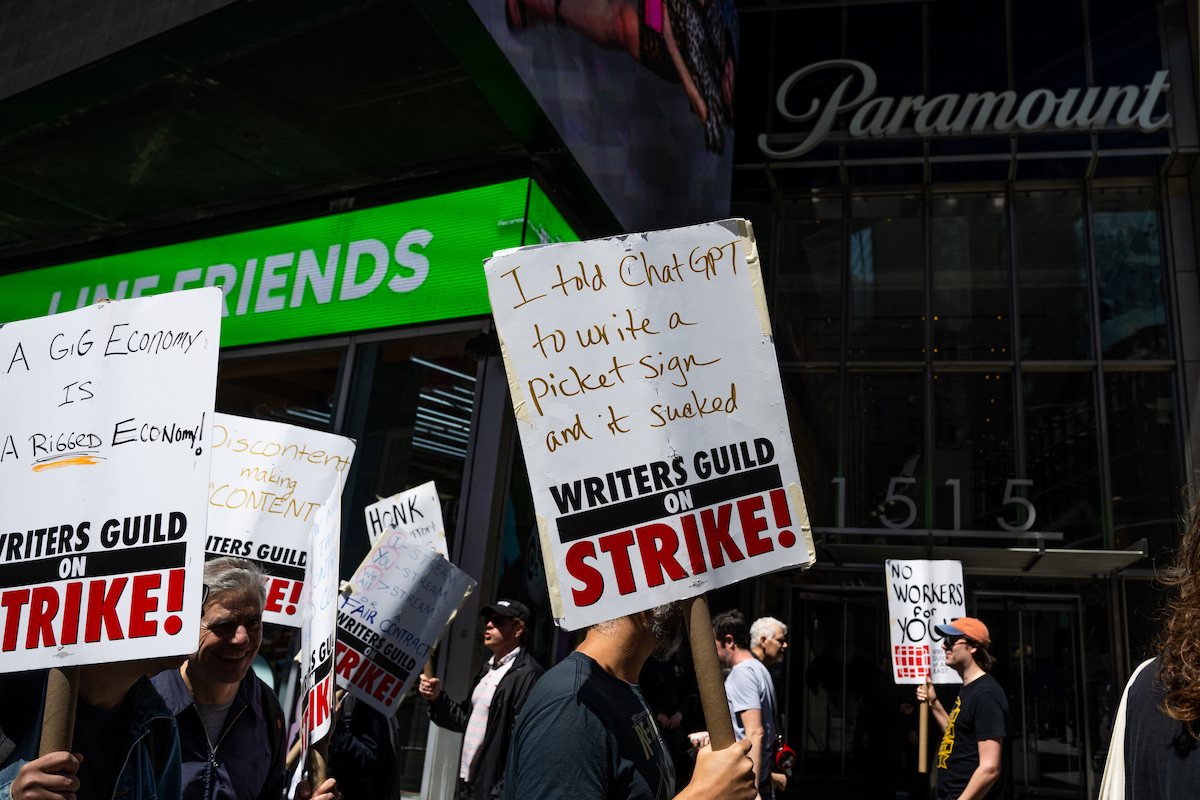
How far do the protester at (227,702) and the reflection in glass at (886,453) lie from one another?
10.3m

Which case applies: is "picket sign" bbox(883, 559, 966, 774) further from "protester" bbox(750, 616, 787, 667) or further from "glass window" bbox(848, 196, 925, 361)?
"glass window" bbox(848, 196, 925, 361)

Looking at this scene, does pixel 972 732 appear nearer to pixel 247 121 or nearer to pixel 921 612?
pixel 921 612

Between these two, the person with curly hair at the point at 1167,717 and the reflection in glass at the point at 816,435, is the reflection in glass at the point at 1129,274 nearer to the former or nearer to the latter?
the reflection in glass at the point at 816,435

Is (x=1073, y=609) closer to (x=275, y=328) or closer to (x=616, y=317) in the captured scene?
(x=275, y=328)

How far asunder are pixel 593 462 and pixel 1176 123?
44.8 feet

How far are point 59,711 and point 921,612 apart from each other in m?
6.47

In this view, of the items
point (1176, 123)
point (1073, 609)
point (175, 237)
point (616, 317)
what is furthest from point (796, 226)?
point (616, 317)

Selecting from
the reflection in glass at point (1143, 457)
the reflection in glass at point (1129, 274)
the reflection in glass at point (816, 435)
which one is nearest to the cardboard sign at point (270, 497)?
the reflection in glass at point (816, 435)

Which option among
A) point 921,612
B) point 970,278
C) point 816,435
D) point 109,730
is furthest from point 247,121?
point 970,278

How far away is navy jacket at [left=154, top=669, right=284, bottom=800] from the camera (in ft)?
8.52

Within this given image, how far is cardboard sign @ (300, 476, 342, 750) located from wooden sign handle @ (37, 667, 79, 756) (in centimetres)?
99

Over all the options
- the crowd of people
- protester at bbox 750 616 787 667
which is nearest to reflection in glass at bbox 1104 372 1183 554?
protester at bbox 750 616 787 667

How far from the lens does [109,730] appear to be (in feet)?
7.14

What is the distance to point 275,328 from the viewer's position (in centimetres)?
811
